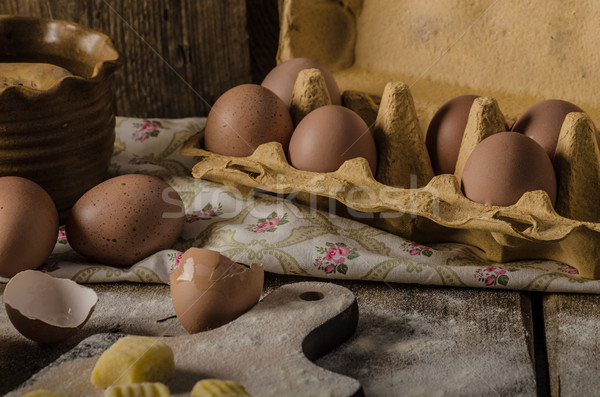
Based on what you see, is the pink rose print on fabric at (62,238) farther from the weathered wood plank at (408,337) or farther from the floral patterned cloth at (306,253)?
the weathered wood plank at (408,337)

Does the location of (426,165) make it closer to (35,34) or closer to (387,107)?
(387,107)

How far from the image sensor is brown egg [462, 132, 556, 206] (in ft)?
3.22

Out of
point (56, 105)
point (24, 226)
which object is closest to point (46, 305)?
point (24, 226)

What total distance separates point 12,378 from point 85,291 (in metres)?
0.15

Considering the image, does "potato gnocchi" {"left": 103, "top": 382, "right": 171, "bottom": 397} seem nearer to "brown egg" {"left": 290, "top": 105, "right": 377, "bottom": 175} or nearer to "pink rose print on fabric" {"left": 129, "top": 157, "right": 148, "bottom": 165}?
"brown egg" {"left": 290, "top": 105, "right": 377, "bottom": 175}

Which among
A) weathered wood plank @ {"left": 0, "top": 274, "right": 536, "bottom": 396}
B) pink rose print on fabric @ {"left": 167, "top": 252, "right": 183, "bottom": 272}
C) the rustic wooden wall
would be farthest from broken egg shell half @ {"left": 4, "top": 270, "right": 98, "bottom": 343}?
the rustic wooden wall

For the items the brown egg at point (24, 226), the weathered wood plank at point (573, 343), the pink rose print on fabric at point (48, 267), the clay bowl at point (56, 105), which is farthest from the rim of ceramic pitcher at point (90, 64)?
the weathered wood plank at point (573, 343)

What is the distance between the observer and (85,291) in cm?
94

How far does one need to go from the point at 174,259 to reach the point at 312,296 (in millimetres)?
234

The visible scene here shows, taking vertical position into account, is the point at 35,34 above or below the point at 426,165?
above

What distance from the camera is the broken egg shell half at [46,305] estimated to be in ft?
2.86

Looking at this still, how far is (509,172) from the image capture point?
0.98 metres

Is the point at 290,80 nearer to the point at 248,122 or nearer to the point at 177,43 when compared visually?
the point at 248,122

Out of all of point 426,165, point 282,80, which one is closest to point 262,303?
point 426,165
